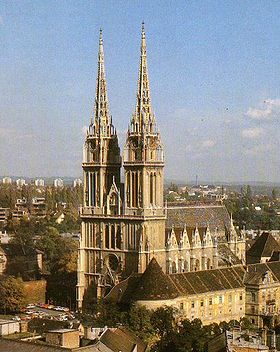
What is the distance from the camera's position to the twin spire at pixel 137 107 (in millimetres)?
85750

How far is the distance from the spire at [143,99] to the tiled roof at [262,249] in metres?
22.3

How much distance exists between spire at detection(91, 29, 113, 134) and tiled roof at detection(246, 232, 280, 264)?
74.1ft

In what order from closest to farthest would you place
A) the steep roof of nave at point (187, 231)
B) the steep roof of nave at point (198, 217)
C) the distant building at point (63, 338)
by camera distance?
the distant building at point (63, 338) < the steep roof of nave at point (187, 231) < the steep roof of nave at point (198, 217)

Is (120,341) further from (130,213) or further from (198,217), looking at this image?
(198,217)

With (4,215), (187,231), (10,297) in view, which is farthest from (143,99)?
(4,215)

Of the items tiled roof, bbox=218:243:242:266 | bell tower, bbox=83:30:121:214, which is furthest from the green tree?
tiled roof, bbox=218:243:242:266

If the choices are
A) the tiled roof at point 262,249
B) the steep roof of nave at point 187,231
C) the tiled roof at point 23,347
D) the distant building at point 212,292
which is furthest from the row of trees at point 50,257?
the tiled roof at point 23,347

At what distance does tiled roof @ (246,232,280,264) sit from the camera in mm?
100125

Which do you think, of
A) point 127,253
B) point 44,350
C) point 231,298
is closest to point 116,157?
point 127,253

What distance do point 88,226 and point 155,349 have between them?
2440 cm

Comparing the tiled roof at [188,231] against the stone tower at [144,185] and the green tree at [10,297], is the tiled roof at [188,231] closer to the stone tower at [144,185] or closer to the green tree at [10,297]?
the stone tower at [144,185]

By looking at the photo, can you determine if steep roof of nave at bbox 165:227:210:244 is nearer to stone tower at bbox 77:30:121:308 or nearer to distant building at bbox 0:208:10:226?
stone tower at bbox 77:30:121:308

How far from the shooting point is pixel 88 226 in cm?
8750

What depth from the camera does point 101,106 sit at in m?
89.4
